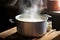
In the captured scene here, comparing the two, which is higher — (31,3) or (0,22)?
(31,3)

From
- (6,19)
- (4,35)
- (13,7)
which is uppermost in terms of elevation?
(13,7)

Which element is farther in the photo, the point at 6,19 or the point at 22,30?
the point at 6,19

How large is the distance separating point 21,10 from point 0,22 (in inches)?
9.8

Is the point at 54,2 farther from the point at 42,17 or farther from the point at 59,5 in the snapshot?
the point at 42,17

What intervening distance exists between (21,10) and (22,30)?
57cm

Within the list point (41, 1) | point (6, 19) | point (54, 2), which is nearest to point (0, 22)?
point (6, 19)

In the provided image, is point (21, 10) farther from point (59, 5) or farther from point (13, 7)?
point (59, 5)

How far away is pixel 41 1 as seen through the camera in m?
1.61

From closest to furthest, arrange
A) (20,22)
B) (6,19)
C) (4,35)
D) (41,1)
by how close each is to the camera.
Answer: (20,22) < (4,35) < (6,19) < (41,1)

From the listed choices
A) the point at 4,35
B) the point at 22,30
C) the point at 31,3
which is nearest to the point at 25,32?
the point at 22,30

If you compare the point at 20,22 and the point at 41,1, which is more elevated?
the point at 41,1

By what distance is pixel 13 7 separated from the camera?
145 centimetres

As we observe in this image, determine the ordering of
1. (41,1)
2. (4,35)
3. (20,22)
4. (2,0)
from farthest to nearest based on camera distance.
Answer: (41,1) → (2,0) → (4,35) → (20,22)

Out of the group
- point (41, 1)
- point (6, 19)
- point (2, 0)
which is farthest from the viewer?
point (41, 1)
